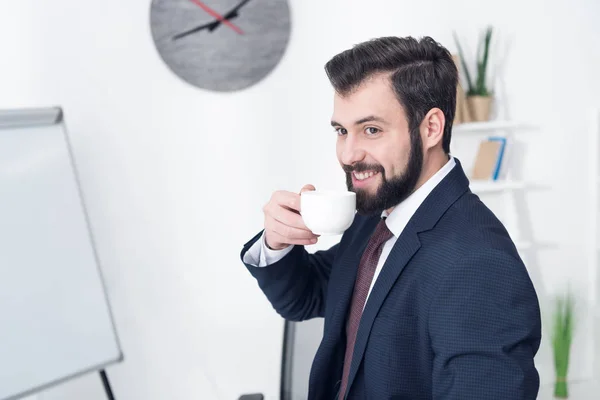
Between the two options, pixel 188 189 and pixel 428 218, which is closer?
pixel 428 218

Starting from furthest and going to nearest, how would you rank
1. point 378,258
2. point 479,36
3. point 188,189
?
point 479,36 < point 188,189 < point 378,258

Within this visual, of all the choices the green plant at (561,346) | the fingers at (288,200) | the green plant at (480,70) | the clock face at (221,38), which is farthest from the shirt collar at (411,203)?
the green plant at (561,346)

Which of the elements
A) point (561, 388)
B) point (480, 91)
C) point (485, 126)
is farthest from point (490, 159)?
point (561, 388)

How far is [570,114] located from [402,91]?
5.44 ft

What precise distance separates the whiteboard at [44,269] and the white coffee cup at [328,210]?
0.94 m

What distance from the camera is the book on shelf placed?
2.29m

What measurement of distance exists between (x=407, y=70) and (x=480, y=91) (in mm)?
1231

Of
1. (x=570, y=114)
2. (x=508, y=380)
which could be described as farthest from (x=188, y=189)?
(x=570, y=114)

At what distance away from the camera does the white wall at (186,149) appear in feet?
6.43

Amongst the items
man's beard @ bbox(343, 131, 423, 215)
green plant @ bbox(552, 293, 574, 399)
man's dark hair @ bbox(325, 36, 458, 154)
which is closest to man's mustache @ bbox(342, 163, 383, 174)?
man's beard @ bbox(343, 131, 423, 215)

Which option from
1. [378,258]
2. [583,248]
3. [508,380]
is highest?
[378,258]

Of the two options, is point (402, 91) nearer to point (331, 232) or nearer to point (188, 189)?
point (331, 232)

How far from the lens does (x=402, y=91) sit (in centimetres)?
116

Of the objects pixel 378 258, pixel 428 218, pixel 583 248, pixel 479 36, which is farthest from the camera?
pixel 583 248
